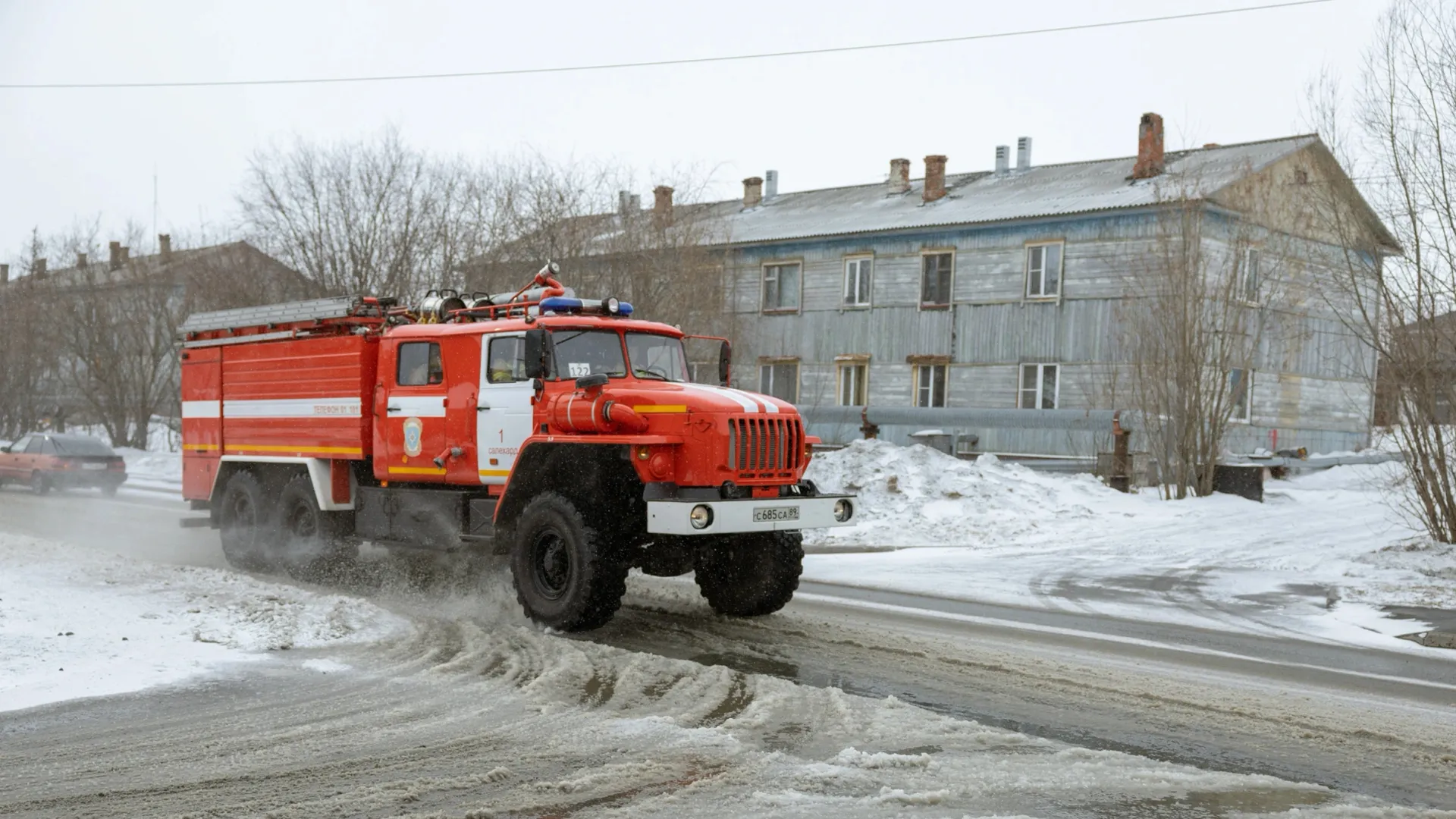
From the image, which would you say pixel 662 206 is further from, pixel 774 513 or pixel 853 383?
pixel 774 513

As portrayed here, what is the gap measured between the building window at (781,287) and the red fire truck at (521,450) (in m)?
23.1

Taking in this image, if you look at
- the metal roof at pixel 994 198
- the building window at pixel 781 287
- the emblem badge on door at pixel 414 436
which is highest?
the metal roof at pixel 994 198

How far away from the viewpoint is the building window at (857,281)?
34.7m

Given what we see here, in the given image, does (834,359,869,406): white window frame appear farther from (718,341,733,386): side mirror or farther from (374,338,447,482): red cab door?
(374,338,447,482): red cab door

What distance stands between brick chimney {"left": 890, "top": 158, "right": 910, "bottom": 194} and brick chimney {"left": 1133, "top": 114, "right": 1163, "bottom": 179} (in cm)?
808

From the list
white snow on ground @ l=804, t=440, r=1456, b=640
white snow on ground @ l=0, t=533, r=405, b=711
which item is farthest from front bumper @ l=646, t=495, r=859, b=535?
white snow on ground @ l=804, t=440, r=1456, b=640

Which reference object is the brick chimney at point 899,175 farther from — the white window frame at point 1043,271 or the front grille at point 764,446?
the front grille at point 764,446

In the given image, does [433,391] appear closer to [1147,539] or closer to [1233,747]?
[1233,747]

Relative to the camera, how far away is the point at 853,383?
34.8m

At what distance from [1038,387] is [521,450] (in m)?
23.2

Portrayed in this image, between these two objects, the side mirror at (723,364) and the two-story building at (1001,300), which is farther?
the two-story building at (1001,300)

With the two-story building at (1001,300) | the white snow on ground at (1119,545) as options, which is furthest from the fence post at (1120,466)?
the two-story building at (1001,300)

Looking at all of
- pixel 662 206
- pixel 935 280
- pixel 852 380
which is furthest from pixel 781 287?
pixel 662 206

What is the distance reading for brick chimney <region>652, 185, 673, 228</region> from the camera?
24766mm
